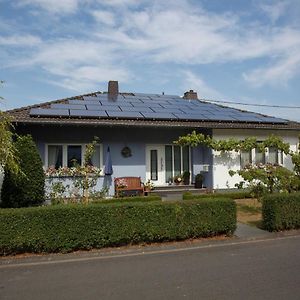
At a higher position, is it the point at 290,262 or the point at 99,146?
the point at 99,146

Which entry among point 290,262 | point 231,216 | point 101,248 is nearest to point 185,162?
point 231,216

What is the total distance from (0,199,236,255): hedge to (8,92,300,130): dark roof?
24.9ft

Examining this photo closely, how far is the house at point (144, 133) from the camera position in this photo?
16703mm

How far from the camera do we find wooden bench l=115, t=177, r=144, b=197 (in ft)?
55.0

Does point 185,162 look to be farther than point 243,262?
Yes

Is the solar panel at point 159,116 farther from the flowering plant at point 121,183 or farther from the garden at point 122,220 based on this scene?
the garden at point 122,220

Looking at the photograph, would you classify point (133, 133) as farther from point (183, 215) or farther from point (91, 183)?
point (183, 215)

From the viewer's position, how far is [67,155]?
17219 millimetres

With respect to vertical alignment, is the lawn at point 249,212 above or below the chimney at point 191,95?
below

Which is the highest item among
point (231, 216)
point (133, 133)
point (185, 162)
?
point (133, 133)

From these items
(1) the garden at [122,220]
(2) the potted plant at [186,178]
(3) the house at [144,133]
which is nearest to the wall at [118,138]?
(3) the house at [144,133]

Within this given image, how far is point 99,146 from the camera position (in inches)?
688

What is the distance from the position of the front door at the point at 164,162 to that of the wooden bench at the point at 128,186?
4.87 feet

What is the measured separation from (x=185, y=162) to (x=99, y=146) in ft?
15.4
